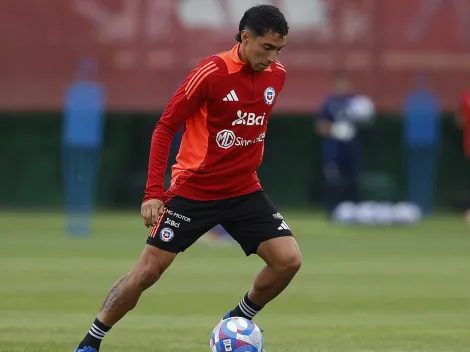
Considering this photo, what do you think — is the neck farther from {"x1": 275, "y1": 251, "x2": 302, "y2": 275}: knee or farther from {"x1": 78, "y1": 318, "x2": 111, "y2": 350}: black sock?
{"x1": 78, "y1": 318, "x2": 111, "y2": 350}: black sock

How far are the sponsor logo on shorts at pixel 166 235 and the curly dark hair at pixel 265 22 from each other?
1.39 m

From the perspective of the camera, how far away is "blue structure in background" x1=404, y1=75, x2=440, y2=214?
24.5 metres

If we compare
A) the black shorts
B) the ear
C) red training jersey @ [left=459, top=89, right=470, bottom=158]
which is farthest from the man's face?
red training jersey @ [left=459, top=89, right=470, bottom=158]

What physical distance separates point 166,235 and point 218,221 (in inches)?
16.1

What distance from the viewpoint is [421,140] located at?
24.5 meters

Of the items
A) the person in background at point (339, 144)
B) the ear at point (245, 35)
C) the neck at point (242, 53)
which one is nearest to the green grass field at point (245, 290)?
the neck at point (242, 53)

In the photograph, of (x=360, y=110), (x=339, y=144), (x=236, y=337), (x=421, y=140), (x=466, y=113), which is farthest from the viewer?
(x=339, y=144)

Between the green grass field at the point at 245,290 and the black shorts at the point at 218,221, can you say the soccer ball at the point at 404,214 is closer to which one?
the green grass field at the point at 245,290

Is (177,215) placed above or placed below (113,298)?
above

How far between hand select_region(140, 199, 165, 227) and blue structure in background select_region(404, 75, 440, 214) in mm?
16743

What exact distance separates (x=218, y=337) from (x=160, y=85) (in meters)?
17.0

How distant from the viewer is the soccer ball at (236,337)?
835cm

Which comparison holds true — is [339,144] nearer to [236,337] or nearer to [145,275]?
[236,337]

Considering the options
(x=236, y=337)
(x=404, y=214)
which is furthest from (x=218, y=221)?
(x=404, y=214)
